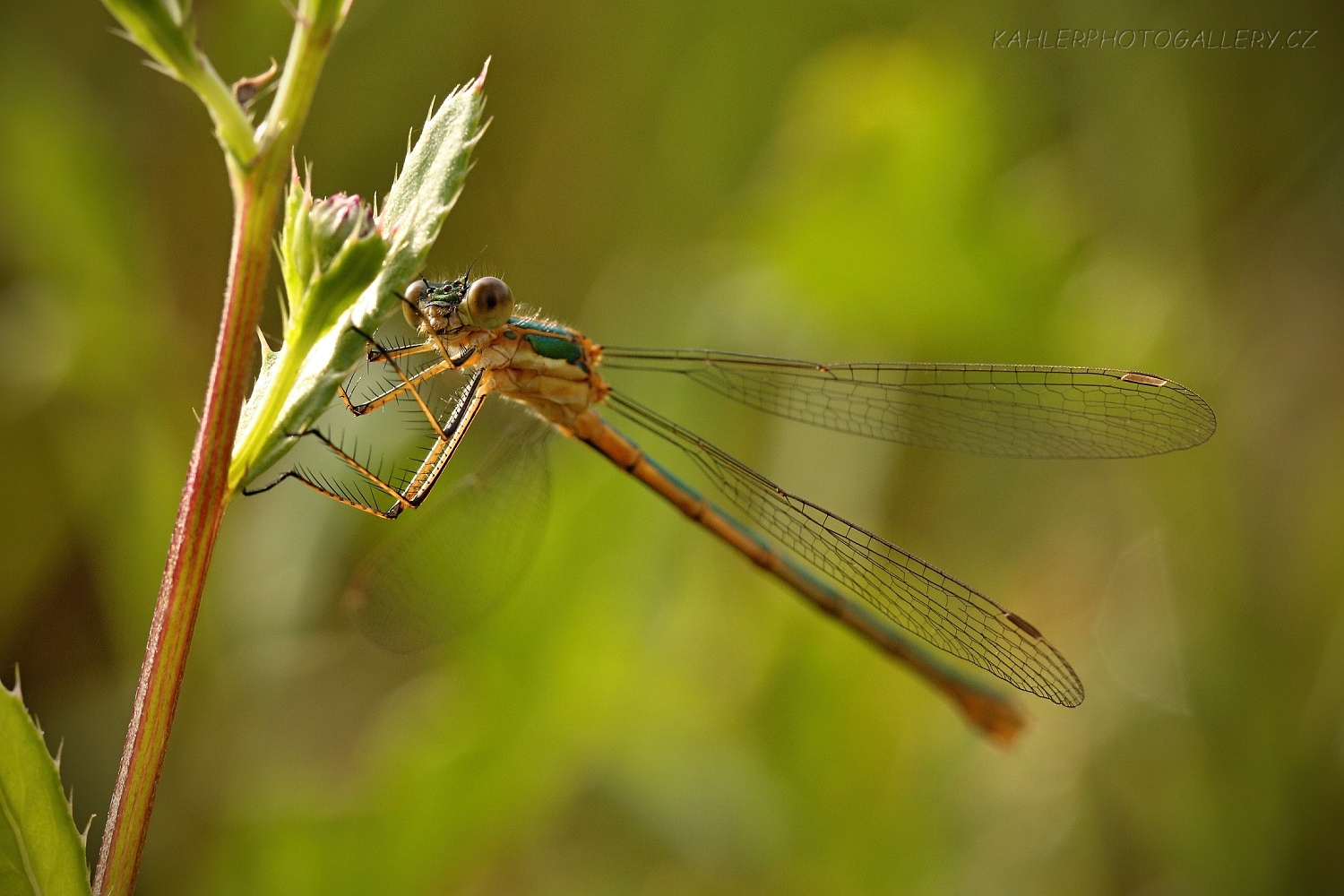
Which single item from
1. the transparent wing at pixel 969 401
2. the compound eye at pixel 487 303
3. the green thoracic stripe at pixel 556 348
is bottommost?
the compound eye at pixel 487 303

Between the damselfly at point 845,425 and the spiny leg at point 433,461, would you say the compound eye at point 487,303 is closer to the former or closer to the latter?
the damselfly at point 845,425

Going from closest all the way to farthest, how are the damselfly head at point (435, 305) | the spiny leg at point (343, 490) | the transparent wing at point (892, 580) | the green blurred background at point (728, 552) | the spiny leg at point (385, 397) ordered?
the spiny leg at point (343, 490)
the spiny leg at point (385, 397)
the damselfly head at point (435, 305)
the transparent wing at point (892, 580)
the green blurred background at point (728, 552)

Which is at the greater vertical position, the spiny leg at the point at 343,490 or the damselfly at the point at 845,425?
the damselfly at the point at 845,425

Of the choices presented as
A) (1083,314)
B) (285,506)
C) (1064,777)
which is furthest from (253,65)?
(1064,777)

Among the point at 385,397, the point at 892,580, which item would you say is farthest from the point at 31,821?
the point at 892,580

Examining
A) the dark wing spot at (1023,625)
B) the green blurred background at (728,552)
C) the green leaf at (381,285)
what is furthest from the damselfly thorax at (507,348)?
the dark wing spot at (1023,625)

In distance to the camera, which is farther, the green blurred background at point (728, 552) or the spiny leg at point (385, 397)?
the green blurred background at point (728, 552)
